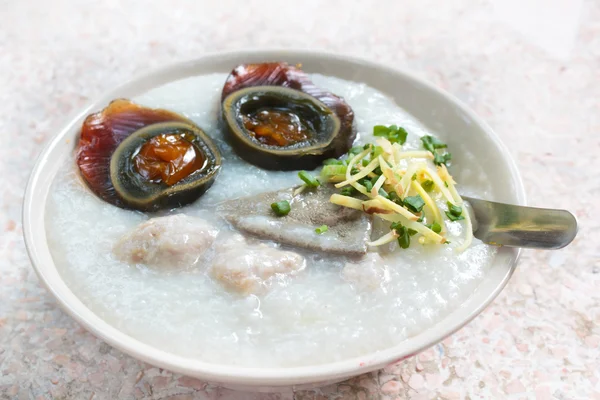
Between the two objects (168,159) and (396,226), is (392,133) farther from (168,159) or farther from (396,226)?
(168,159)

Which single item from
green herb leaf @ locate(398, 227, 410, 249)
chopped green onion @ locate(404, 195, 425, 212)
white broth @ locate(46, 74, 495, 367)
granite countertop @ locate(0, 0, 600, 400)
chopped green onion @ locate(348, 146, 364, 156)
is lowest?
granite countertop @ locate(0, 0, 600, 400)

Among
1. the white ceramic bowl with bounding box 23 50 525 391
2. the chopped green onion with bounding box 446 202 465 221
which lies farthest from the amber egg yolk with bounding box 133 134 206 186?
the chopped green onion with bounding box 446 202 465 221

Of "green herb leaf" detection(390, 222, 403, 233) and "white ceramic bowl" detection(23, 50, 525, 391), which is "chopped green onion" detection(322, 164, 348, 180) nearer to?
"green herb leaf" detection(390, 222, 403, 233)

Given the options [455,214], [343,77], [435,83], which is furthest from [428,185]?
[435,83]

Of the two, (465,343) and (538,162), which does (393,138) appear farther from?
(538,162)

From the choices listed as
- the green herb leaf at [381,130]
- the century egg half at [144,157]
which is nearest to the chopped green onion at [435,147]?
the green herb leaf at [381,130]
